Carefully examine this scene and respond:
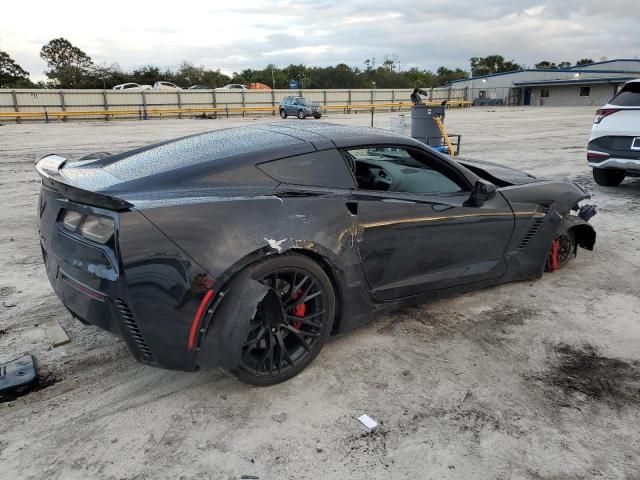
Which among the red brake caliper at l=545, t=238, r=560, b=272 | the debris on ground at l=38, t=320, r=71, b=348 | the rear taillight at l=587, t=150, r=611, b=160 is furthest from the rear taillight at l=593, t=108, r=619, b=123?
the debris on ground at l=38, t=320, r=71, b=348

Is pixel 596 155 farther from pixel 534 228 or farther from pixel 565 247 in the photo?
pixel 534 228

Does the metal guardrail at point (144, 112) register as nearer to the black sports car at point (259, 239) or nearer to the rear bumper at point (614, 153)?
the rear bumper at point (614, 153)

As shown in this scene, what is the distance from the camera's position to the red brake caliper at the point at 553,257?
4.42 meters

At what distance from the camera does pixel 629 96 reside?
7.30 m

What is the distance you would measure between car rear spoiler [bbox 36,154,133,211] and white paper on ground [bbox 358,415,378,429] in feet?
5.11

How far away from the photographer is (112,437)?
2391 mm

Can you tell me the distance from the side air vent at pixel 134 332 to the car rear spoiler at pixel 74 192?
1.52 feet

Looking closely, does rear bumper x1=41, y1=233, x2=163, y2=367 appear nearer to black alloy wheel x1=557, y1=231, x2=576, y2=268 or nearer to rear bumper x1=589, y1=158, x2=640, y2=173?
black alloy wheel x1=557, y1=231, x2=576, y2=268

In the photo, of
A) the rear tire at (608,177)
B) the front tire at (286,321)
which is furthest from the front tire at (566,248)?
the rear tire at (608,177)

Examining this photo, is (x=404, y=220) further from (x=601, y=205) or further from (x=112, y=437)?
(x=601, y=205)

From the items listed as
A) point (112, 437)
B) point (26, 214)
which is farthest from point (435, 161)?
point (26, 214)

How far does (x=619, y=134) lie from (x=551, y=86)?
193 feet

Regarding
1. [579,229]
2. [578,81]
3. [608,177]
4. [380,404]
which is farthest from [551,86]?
[380,404]

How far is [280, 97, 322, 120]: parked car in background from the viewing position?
3080 cm
